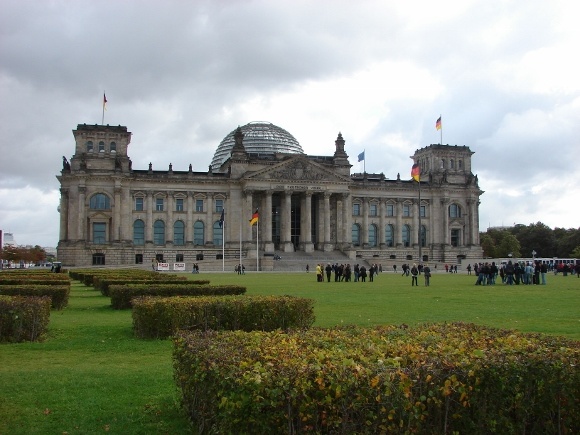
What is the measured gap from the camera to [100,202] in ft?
319

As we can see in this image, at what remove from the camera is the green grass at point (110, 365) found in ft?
31.9

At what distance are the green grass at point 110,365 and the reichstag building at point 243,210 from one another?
218ft

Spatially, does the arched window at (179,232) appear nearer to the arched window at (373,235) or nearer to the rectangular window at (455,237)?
the arched window at (373,235)

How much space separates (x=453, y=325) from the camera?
1083cm

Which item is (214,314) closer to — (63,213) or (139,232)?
(139,232)

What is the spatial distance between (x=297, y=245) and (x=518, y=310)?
8048 cm

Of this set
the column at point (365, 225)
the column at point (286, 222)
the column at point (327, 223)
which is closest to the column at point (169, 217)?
the column at point (286, 222)

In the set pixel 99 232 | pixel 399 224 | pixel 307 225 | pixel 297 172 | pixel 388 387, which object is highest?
pixel 297 172

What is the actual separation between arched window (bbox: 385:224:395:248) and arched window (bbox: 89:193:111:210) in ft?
158

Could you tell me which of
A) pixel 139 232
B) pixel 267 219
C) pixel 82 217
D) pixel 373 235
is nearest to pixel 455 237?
pixel 373 235

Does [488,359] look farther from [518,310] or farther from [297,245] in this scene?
[297,245]

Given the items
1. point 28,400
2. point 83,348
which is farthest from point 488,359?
point 83,348

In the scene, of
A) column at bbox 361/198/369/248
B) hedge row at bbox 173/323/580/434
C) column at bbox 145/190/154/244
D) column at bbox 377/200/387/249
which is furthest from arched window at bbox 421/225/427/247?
hedge row at bbox 173/323/580/434

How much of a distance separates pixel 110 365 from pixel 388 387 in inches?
365
